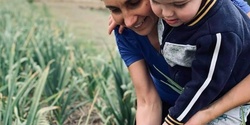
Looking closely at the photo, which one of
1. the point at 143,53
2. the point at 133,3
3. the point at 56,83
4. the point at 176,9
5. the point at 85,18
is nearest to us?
Result: the point at 176,9

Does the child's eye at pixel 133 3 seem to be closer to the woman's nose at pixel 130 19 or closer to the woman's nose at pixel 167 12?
the woman's nose at pixel 130 19

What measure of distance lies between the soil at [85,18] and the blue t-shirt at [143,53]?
10.3ft

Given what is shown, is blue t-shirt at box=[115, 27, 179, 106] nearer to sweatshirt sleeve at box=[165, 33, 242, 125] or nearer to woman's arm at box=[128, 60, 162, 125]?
woman's arm at box=[128, 60, 162, 125]

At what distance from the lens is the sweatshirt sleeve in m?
1.92

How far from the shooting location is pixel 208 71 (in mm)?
1976

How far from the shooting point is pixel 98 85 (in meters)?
3.49

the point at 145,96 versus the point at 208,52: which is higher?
the point at 208,52

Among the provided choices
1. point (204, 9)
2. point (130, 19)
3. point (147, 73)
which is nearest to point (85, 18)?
point (147, 73)

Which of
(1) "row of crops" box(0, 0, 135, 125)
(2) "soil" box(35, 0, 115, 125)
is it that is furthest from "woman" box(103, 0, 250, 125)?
(2) "soil" box(35, 0, 115, 125)

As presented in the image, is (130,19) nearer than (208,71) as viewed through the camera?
No

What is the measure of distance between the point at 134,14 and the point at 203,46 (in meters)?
0.29

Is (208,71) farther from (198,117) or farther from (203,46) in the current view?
(198,117)

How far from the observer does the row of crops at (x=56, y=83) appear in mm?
2865

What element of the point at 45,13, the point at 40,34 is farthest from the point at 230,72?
the point at 45,13
